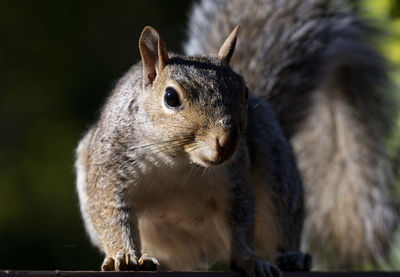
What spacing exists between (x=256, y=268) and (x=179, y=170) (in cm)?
31

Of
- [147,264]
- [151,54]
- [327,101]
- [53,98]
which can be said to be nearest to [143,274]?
[147,264]

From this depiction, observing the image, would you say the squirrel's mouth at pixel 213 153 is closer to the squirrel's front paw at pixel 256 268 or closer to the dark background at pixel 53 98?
the squirrel's front paw at pixel 256 268

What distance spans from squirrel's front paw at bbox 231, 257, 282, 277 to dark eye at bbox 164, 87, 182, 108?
0.46 metres

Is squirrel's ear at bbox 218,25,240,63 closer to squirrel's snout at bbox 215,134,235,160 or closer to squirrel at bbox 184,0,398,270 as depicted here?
squirrel's snout at bbox 215,134,235,160

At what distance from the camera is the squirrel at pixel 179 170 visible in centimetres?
151

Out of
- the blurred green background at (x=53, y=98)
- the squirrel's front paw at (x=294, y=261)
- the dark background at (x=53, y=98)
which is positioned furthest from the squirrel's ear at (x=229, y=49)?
the dark background at (x=53, y=98)

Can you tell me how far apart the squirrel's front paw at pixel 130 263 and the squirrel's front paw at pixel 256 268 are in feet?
0.75

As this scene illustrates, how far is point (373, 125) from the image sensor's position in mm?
2689

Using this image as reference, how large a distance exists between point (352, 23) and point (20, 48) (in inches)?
70.4

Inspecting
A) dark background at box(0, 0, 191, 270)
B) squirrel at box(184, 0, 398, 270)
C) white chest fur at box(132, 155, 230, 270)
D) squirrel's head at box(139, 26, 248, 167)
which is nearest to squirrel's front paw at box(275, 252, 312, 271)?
white chest fur at box(132, 155, 230, 270)

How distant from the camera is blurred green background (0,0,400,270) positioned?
10.3 feet

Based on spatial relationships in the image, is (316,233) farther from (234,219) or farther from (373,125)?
(234,219)

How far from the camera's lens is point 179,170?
1701 mm

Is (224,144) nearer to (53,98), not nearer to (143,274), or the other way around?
(143,274)
